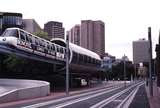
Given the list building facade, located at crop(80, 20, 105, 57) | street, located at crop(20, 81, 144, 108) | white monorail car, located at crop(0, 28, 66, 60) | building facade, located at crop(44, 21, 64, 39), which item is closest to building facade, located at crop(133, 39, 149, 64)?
street, located at crop(20, 81, 144, 108)

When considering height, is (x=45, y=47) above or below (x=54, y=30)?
below

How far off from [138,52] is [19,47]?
13.3 m

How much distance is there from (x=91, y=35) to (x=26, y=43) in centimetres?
14622

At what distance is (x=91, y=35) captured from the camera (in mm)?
191750

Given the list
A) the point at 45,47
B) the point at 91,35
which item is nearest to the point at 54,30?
the point at 91,35

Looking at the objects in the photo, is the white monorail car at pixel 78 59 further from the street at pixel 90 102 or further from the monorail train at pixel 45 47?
the street at pixel 90 102

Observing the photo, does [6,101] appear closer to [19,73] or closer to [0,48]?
[0,48]

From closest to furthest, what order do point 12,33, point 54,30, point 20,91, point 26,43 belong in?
point 20,91 < point 12,33 < point 26,43 < point 54,30

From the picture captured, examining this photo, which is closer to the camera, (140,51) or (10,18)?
(140,51)

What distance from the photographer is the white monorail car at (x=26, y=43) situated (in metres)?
43.2

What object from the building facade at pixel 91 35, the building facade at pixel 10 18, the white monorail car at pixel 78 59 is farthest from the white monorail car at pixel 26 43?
the building facade at pixel 91 35

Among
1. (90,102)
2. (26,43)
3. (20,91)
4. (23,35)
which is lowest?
(90,102)

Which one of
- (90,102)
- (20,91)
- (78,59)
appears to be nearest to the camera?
(90,102)

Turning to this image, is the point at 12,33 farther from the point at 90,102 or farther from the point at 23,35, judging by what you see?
the point at 90,102
